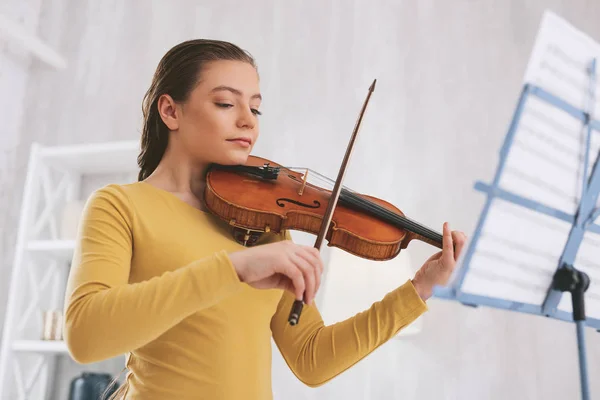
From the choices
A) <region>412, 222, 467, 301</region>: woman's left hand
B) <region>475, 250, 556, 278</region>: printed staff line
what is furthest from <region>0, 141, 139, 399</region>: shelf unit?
<region>475, 250, 556, 278</region>: printed staff line

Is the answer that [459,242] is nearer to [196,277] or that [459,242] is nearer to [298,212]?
[298,212]

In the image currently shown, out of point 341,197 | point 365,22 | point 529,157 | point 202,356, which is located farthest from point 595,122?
point 365,22

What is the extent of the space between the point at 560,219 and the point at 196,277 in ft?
2.18

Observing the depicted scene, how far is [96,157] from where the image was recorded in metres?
2.60

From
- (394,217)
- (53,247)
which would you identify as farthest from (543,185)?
(53,247)

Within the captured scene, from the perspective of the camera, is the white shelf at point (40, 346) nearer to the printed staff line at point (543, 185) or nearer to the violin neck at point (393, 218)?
the violin neck at point (393, 218)

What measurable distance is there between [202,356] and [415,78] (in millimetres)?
1648

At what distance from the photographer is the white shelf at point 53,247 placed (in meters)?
2.41

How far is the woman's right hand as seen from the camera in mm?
757

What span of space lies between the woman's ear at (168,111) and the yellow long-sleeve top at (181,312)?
0.45ft

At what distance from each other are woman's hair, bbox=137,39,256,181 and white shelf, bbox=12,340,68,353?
1.42 m

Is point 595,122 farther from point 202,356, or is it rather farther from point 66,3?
point 66,3

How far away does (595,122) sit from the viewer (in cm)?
110

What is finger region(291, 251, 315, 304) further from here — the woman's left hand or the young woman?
the woman's left hand
